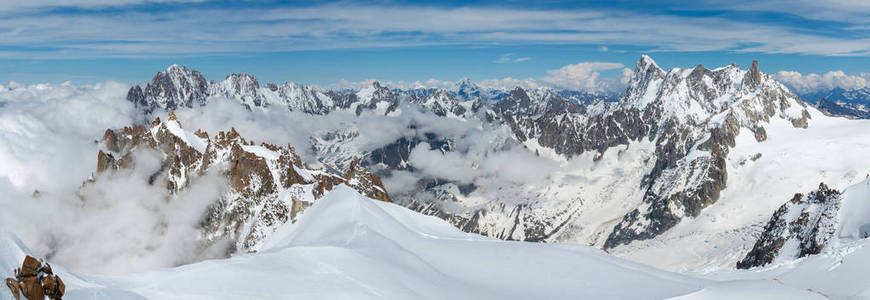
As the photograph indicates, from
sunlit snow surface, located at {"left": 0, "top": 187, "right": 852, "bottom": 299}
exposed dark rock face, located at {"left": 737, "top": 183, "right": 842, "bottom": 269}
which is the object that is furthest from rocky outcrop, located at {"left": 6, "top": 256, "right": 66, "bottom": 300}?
exposed dark rock face, located at {"left": 737, "top": 183, "right": 842, "bottom": 269}

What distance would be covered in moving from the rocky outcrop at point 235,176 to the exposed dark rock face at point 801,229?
120 m

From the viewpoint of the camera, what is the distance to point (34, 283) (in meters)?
17.3

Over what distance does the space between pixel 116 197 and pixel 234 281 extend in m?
173

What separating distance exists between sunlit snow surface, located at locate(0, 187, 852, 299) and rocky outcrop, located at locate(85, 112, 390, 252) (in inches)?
2847

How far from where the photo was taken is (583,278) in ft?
129

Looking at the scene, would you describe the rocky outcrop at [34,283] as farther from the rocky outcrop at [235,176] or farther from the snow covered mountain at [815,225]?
the snow covered mountain at [815,225]

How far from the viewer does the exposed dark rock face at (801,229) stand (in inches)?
4697

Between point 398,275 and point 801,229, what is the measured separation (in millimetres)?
148480

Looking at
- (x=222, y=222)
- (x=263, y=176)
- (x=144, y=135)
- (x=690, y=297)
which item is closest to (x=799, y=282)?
(x=690, y=297)

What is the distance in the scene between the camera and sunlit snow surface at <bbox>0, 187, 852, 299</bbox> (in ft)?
85.1

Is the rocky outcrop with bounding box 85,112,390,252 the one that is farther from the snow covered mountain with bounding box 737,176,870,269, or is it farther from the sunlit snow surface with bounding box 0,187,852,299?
the snow covered mountain with bounding box 737,176,870,269

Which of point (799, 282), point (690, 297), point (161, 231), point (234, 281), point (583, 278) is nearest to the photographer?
point (234, 281)

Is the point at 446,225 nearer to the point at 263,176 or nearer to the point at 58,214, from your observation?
the point at 263,176

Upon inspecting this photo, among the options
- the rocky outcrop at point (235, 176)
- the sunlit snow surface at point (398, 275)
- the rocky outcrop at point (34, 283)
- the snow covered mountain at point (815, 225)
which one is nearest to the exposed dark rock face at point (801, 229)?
the snow covered mountain at point (815, 225)
